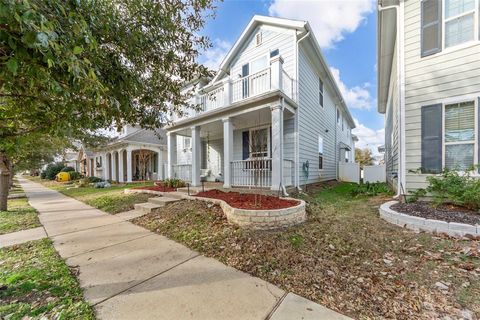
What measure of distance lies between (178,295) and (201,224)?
2.48m

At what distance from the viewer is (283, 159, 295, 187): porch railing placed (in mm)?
7707

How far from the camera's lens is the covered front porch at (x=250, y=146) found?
6982 millimetres

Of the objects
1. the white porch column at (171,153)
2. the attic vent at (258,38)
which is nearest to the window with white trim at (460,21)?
the attic vent at (258,38)

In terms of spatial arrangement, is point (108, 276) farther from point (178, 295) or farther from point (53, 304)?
point (178, 295)

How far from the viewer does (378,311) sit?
216 cm

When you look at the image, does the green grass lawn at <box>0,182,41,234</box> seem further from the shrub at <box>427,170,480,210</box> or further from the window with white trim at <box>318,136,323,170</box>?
the window with white trim at <box>318,136,323,170</box>

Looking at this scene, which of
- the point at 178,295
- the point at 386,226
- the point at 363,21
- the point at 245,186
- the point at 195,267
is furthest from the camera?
the point at 363,21

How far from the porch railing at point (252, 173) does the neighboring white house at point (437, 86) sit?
3928 millimetres

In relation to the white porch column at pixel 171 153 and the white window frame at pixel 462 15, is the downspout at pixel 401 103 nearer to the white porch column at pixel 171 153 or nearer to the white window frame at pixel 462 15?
the white window frame at pixel 462 15

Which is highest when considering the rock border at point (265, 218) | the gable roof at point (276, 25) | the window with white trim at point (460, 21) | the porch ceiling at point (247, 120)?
the gable roof at point (276, 25)

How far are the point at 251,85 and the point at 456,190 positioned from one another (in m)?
6.47

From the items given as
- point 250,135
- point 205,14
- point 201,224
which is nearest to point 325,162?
point 250,135

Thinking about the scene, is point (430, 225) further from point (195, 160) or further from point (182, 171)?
point (182, 171)

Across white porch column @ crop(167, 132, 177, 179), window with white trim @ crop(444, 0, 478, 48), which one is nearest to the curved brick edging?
window with white trim @ crop(444, 0, 478, 48)
